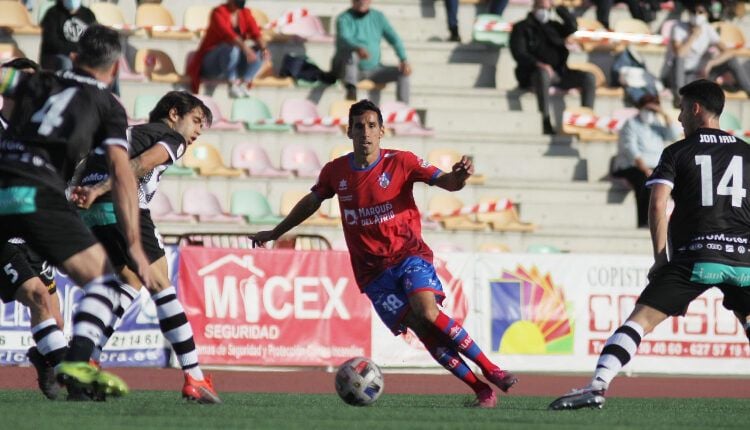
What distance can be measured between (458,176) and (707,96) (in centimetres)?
174

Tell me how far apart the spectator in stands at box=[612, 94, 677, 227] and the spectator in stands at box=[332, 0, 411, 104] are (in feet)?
11.1

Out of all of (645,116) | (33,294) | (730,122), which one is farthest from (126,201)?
(730,122)

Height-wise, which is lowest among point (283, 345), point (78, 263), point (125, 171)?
point (283, 345)

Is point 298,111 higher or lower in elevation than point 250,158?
higher

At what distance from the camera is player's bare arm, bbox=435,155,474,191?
9648 mm

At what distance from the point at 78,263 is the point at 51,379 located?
2.42 m

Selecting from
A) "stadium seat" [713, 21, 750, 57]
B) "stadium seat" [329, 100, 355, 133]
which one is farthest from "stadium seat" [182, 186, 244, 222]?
"stadium seat" [713, 21, 750, 57]

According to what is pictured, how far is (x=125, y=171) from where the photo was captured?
8125 millimetres

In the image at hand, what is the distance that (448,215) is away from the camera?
20.6 m

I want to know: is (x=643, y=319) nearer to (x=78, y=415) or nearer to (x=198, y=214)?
(x=78, y=415)

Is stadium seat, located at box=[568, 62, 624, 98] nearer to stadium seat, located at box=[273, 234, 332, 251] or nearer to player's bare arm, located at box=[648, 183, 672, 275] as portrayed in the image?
stadium seat, located at box=[273, 234, 332, 251]

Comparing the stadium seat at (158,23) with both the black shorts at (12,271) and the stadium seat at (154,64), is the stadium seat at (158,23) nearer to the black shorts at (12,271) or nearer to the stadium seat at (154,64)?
the stadium seat at (154,64)

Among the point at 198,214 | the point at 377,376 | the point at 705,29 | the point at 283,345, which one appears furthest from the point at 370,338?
the point at 705,29

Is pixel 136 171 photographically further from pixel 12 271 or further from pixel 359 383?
pixel 359 383
